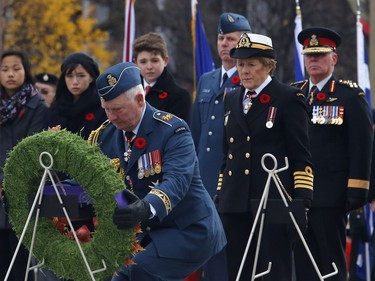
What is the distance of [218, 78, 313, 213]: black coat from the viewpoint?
888 cm

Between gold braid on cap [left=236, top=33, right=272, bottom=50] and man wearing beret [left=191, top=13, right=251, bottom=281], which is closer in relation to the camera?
gold braid on cap [left=236, top=33, right=272, bottom=50]

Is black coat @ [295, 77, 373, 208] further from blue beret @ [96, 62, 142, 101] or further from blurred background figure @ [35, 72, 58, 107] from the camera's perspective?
blurred background figure @ [35, 72, 58, 107]

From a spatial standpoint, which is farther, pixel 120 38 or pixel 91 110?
pixel 120 38

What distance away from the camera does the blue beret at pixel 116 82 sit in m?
7.37

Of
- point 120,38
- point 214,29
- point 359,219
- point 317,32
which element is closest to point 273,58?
point 317,32

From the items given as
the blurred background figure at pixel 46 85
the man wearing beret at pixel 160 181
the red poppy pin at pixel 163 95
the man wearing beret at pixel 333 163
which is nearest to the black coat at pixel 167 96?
the red poppy pin at pixel 163 95

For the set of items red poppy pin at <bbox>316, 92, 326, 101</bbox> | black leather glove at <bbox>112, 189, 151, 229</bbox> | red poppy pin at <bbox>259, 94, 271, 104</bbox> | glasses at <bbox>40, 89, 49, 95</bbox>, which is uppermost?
glasses at <bbox>40, 89, 49, 95</bbox>

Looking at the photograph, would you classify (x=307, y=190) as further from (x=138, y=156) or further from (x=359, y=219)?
(x=359, y=219)

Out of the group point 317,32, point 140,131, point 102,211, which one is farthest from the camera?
point 317,32

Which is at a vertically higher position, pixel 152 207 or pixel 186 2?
pixel 186 2

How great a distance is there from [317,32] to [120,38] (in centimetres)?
2683

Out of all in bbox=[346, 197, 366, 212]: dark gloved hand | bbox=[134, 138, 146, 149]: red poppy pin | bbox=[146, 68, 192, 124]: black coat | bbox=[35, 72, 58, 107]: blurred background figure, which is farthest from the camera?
bbox=[35, 72, 58, 107]: blurred background figure

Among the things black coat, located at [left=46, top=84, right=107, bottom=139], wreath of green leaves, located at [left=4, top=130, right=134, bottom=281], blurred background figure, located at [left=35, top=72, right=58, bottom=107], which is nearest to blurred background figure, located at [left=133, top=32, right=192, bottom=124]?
black coat, located at [left=46, top=84, right=107, bottom=139]

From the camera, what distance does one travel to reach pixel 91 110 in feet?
34.4
